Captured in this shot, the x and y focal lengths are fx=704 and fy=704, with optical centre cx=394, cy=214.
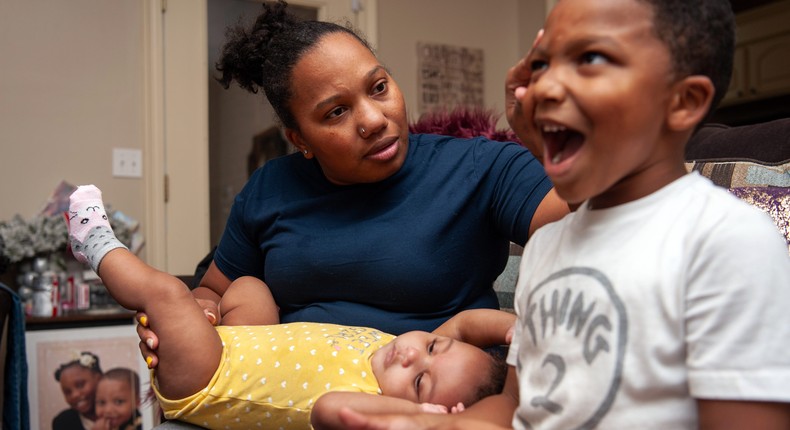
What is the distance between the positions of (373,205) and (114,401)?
1.81 metres

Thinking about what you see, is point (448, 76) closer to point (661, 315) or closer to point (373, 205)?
point (373, 205)

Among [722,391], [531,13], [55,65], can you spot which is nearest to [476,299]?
[722,391]

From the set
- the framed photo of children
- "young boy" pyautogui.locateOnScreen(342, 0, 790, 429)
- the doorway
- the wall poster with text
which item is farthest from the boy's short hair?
the wall poster with text

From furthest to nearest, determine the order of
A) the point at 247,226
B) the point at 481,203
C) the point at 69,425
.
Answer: the point at 69,425
the point at 247,226
the point at 481,203

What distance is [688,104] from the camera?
0.64 meters

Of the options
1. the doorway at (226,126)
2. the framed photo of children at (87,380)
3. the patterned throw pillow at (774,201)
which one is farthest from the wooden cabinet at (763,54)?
the framed photo of children at (87,380)

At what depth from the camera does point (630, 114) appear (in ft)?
2.02

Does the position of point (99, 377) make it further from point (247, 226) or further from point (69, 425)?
point (247, 226)

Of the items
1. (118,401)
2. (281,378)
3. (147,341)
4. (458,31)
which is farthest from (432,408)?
(458,31)

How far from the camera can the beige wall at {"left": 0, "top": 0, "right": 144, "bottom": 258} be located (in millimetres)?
2891

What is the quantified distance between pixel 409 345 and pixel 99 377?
1913 mm

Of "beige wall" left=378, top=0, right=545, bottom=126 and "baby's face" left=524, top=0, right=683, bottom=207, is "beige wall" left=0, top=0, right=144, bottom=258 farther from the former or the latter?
"baby's face" left=524, top=0, right=683, bottom=207

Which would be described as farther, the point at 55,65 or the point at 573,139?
the point at 55,65

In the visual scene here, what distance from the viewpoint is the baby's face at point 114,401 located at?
2598 mm
